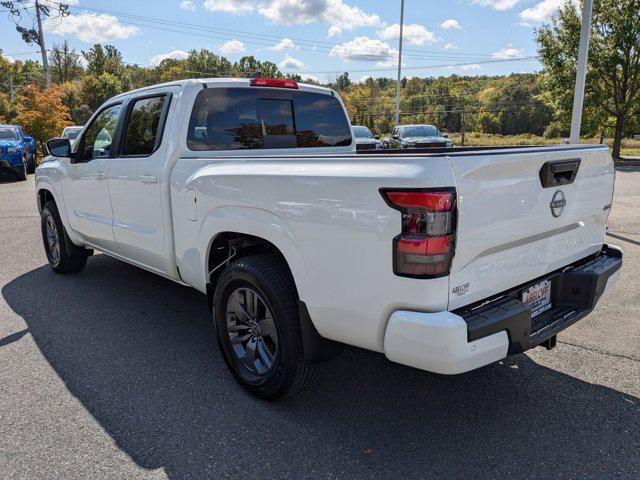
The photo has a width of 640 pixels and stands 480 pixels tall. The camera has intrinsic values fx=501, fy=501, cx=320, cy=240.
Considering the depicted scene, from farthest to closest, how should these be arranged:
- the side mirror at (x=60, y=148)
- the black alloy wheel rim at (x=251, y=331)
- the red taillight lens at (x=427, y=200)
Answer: the side mirror at (x=60, y=148) < the black alloy wheel rim at (x=251, y=331) < the red taillight lens at (x=427, y=200)

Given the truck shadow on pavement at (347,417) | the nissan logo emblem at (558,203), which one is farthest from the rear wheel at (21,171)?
the nissan logo emblem at (558,203)

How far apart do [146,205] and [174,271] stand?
0.57 meters

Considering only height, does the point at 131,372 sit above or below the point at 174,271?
below

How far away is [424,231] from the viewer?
2125mm

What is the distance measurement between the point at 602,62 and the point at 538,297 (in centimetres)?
2233

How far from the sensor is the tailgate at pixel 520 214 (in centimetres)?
223

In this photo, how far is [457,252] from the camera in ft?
7.20

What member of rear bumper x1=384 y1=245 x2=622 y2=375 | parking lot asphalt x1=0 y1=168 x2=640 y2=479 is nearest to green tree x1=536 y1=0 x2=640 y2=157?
parking lot asphalt x1=0 y1=168 x2=640 y2=479

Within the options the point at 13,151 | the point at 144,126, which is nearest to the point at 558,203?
the point at 144,126

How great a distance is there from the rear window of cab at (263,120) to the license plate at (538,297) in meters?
2.28

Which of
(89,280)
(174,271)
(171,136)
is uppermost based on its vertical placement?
(171,136)

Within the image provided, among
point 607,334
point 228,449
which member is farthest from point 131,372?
point 607,334

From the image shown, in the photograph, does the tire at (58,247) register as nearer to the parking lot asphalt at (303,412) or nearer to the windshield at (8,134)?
the parking lot asphalt at (303,412)

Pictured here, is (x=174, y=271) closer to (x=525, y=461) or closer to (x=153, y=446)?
(x=153, y=446)
